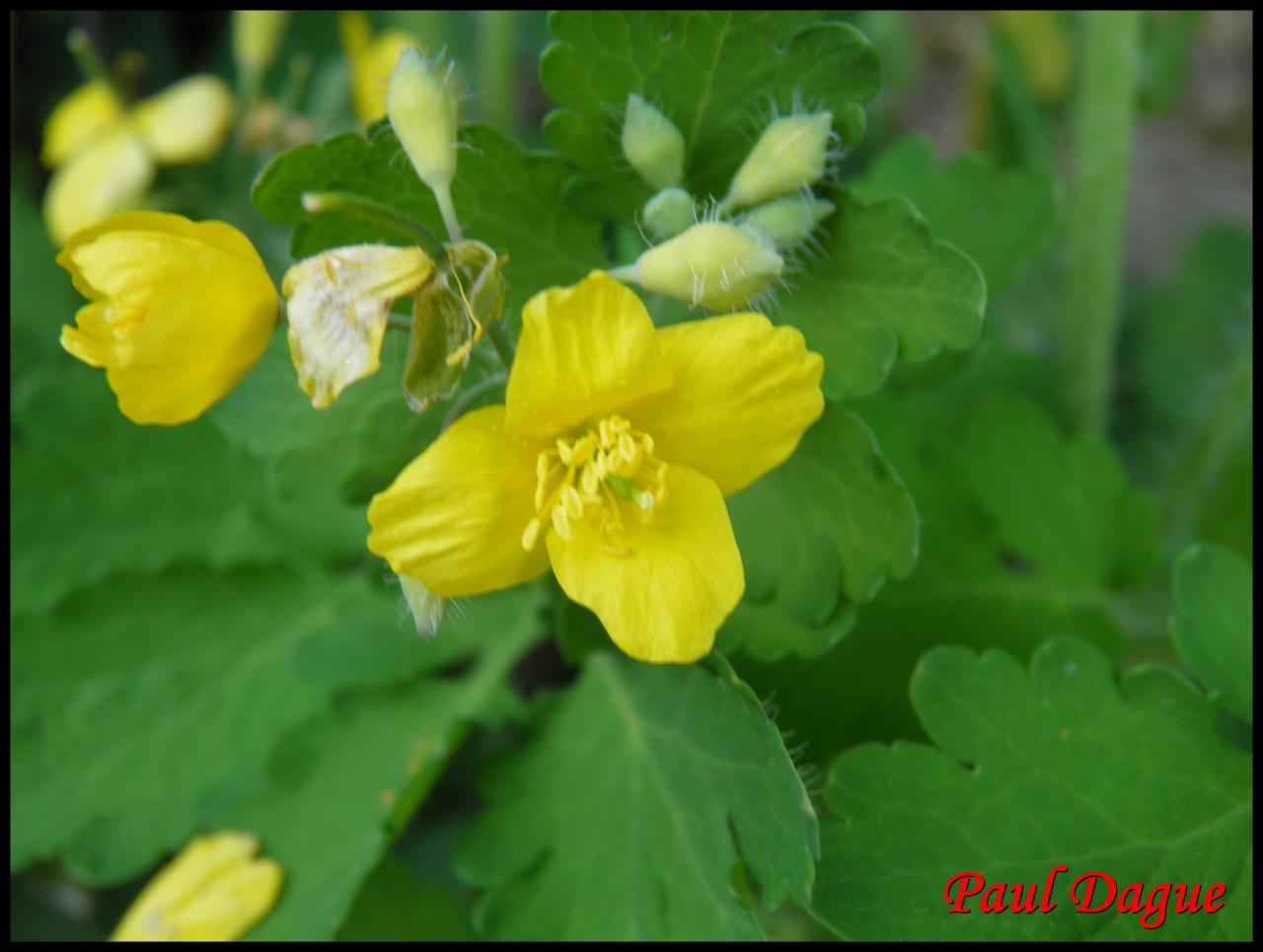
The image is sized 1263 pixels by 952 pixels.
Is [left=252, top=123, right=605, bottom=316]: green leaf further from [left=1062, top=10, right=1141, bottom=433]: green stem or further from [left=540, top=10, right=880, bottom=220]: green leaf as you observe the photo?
[left=1062, top=10, right=1141, bottom=433]: green stem

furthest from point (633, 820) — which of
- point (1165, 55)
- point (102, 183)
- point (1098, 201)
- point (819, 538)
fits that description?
point (1165, 55)

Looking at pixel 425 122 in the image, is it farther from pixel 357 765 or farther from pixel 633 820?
pixel 357 765

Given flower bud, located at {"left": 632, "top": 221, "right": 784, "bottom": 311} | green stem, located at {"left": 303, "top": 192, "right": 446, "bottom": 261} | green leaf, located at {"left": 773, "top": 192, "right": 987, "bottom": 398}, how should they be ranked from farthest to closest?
green leaf, located at {"left": 773, "top": 192, "right": 987, "bottom": 398} → flower bud, located at {"left": 632, "top": 221, "right": 784, "bottom": 311} → green stem, located at {"left": 303, "top": 192, "right": 446, "bottom": 261}

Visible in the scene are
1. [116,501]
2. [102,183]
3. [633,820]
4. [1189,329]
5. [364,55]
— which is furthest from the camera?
[1189,329]

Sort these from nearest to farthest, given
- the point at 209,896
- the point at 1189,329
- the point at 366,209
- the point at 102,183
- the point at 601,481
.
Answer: the point at 366,209 < the point at 601,481 < the point at 209,896 < the point at 102,183 < the point at 1189,329

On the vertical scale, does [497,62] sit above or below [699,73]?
below

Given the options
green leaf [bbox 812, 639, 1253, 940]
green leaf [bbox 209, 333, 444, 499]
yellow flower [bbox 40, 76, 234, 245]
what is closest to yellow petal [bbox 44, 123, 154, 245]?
yellow flower [bbox 40, 76, 234, 245]
